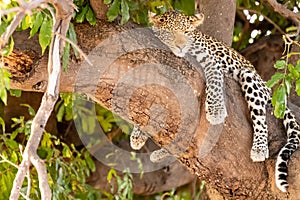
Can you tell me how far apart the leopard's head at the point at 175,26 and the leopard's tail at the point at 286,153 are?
2.00ft

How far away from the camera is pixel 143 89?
3301mm

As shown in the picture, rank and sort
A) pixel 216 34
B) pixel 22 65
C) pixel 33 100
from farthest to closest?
pixel 33 100 < pixel 216 34 < pixel 22 65

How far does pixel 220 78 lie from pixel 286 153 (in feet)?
1.47

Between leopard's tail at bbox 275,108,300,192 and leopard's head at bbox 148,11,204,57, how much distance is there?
61cm

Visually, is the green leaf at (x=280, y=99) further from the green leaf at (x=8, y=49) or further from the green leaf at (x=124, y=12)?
the green leaf at (x=8, y=49)

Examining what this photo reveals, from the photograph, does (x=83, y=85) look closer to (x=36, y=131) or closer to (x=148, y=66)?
(x=148, y=66)

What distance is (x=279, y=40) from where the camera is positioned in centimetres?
506

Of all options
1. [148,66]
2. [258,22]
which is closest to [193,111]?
[148,66]

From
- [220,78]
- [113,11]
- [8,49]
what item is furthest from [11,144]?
[8,49]

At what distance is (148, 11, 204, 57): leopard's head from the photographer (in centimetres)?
358

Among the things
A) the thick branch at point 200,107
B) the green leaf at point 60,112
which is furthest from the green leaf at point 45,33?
the green leaf at point 60,112

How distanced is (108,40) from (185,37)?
0.47 m

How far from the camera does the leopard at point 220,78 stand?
11.1 feet

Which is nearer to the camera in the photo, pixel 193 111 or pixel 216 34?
pixel 193 111
